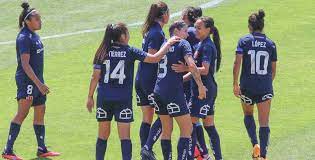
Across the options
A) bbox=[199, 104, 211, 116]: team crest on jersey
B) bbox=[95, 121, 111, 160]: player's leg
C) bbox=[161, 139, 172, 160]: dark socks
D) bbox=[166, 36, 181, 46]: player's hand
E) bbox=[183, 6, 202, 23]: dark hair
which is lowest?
bbox=[161, 139, 172, 160]: dark socks

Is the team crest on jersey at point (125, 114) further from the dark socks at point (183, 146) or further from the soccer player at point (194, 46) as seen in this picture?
the soccer player at point (194, 46)

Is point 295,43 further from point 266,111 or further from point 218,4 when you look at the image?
point 266,111

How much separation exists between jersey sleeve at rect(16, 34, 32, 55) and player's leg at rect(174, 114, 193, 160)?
2861 millimetres

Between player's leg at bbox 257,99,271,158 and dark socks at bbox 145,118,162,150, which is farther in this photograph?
player's leg at bbox 257,99,271,158

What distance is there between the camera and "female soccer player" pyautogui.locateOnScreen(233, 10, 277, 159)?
13781 millimetres

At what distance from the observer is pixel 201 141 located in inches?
542

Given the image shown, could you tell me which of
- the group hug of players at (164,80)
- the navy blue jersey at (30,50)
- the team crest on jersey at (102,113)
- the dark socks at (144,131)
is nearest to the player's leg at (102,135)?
the group hug of players at (164,80)

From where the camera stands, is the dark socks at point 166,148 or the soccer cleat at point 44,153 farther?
the soccer cleat at point 44,153

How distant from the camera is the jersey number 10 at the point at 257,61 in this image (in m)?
13.8

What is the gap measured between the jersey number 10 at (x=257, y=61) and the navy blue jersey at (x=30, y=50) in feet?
11.4

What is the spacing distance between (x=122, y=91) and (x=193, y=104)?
1277 millimetres

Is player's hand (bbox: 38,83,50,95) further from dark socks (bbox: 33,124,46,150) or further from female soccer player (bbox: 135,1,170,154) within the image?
female soccer player (bbox: 135,1,170,154)

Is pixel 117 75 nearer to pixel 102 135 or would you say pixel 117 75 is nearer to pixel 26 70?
pixel 102 135

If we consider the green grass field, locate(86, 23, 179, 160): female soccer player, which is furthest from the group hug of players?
the green grass field
